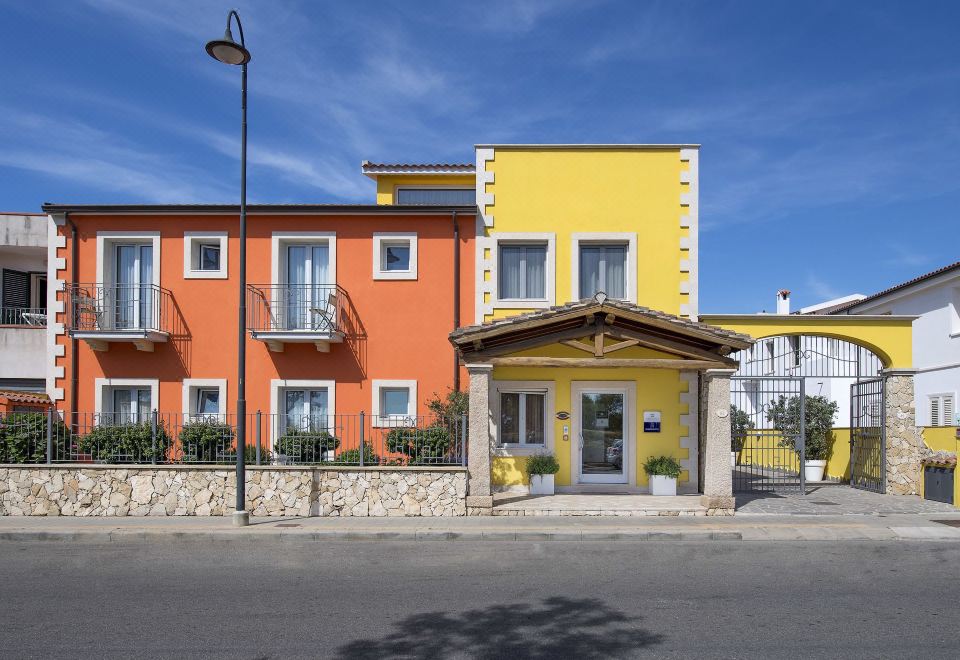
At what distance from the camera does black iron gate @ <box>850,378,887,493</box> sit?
14930 mm

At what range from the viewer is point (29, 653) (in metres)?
5.84

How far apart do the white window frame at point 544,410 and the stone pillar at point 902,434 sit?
21.9 feet

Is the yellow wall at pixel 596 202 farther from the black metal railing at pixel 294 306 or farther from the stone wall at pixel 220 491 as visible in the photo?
the stone wall at pixel 220 491

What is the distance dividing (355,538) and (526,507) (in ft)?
10.4

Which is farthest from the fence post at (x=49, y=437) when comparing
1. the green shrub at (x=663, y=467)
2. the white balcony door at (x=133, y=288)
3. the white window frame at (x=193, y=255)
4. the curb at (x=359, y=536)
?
the green shrub at (x=663, y=467)

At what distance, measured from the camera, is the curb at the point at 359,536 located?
1098 centimetres

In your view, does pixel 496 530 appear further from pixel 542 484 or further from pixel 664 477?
pixel 664 477

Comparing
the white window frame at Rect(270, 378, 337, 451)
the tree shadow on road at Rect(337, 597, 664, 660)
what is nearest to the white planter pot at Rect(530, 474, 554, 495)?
the white window frame at Rect(270, 378, 337, 451)

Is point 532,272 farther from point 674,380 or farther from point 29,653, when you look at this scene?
point 29,653

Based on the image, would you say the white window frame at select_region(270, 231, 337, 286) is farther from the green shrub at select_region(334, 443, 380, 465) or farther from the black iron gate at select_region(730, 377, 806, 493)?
the black iron gate at select_region(730, 377, 806, 493)

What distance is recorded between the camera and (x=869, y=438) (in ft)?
51.2

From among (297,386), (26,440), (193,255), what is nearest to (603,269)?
(297,386)

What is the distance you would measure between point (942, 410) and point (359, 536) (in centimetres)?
1743

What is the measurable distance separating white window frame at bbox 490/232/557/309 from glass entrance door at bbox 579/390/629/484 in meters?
2.12
